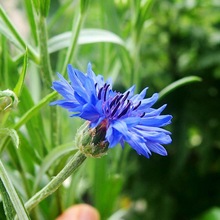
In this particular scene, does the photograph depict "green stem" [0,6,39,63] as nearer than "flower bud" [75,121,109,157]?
No

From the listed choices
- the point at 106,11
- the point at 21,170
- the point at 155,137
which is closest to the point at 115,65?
the point at 106,11

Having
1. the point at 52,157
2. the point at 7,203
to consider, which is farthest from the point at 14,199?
the point at 52,157

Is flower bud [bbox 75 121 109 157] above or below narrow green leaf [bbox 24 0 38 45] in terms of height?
below

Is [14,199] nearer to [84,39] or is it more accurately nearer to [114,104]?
[114,104]

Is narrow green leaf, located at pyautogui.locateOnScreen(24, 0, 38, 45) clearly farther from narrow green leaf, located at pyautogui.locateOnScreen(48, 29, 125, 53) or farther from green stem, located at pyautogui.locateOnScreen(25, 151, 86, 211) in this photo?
green stem, located at pyautogui.locateOnScreen(25, 151, 86, 211)

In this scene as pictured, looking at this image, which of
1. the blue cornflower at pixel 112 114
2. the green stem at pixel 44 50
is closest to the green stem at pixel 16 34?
Result: the green stem at pixel 44 50

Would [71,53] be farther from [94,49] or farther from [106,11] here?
[94,49]

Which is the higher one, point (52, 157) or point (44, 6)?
point (44, 6)

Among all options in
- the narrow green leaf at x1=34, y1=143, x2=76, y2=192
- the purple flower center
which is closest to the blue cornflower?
the purple flower center

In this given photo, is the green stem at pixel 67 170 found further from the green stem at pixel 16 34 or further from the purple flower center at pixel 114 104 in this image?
the green stem at pixel 16 34
